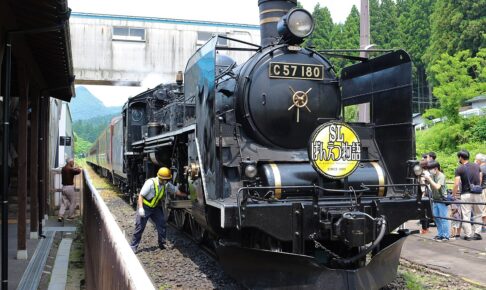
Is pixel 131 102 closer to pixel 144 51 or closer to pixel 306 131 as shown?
pixel 306 131

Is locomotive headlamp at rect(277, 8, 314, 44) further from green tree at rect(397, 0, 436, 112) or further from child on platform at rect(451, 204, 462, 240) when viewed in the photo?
green tree at rect(397, 0, 436, 112)

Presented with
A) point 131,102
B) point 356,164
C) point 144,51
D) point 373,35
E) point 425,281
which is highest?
point 373,35

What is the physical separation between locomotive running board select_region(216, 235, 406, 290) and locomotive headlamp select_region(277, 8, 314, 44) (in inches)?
105

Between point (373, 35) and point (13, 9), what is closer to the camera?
point (13, 9)

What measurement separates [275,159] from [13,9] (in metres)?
3.16

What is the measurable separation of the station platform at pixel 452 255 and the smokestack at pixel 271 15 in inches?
Answer: 144

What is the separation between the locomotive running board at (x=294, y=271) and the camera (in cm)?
454

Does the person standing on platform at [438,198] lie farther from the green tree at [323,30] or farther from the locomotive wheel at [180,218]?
the green tree at [323,30]

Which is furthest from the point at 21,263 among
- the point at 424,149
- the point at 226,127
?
the point at 424,149

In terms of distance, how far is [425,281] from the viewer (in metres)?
5.61

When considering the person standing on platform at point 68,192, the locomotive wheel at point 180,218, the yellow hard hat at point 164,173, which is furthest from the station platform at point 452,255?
the person standing on platform at point 68,192

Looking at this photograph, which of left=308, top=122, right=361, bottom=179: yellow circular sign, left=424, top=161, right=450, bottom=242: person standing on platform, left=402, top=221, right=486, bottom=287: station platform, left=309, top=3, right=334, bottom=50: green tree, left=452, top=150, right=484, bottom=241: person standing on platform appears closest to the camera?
left=308, top=122, right=361, bottom=179: yellow circular sign

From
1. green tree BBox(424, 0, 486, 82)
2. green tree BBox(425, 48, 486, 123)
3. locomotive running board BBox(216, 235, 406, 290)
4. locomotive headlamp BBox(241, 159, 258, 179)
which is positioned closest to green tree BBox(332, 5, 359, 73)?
green tree BBox(424, 0, 486, 82)

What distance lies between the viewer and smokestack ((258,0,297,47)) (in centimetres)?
626
